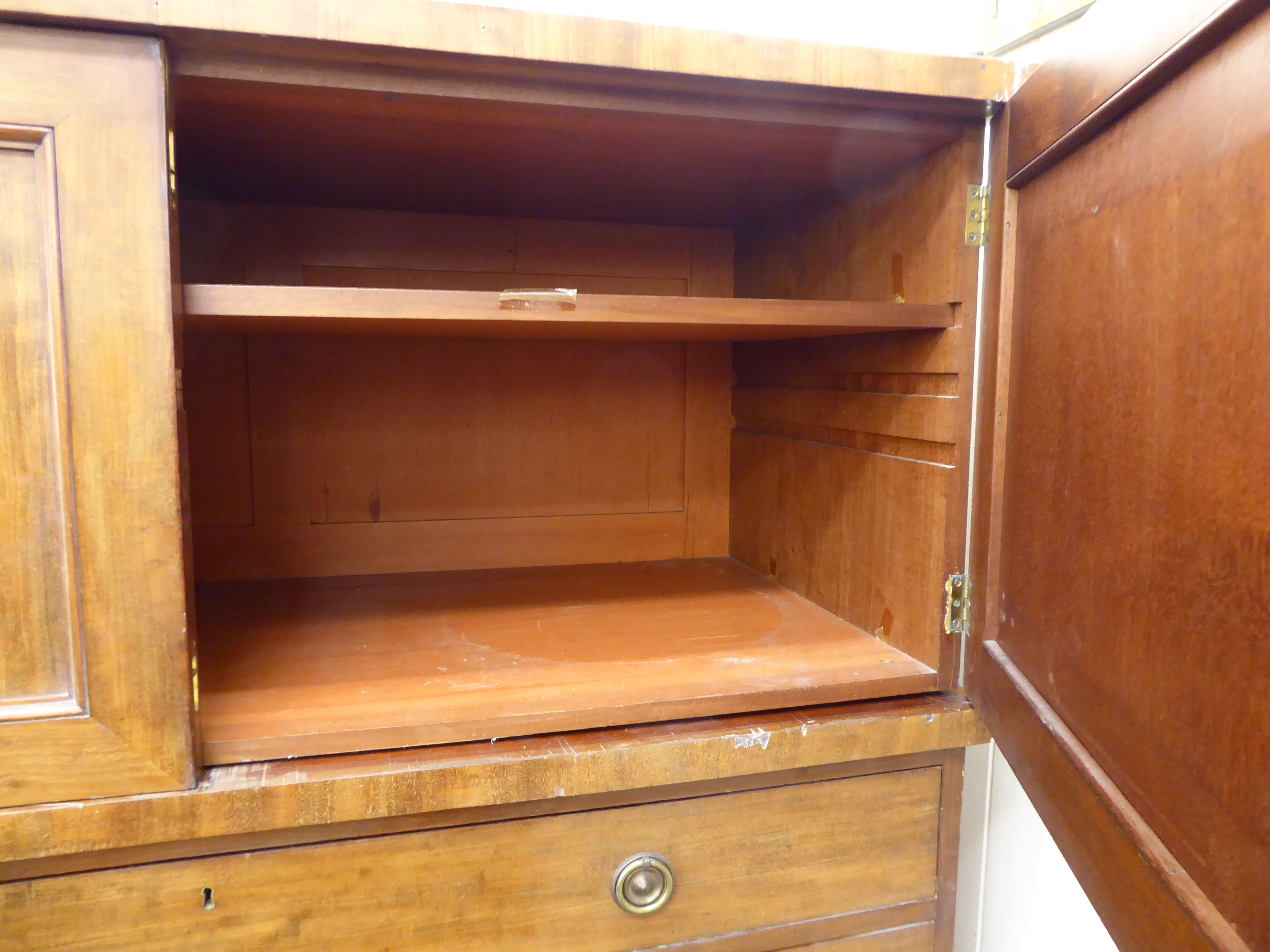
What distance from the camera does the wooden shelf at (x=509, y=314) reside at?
650mm

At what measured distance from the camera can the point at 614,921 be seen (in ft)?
2.56

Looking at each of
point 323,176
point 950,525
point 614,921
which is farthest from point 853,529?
point 323,176

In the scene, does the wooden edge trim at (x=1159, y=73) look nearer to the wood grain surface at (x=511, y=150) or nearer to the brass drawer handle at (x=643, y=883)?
the wood grain surface at (x=511, y=150)

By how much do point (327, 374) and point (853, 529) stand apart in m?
0.81

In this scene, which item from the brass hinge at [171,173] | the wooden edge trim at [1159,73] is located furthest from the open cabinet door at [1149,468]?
the brass hinge at [171,173]

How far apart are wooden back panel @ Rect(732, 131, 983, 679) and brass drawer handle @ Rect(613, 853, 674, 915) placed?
1.16 feet

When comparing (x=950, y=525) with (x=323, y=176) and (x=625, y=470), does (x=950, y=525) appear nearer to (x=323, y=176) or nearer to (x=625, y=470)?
(x=625, y=470)

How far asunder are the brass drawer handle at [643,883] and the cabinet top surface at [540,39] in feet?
2.35

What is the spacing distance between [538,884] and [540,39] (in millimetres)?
740

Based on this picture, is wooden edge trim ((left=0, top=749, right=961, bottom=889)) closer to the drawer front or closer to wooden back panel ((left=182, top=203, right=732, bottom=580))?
the drawer front

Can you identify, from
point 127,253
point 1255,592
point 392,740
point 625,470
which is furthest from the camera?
point 625,470

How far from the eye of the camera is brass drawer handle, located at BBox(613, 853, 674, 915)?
0.77 m

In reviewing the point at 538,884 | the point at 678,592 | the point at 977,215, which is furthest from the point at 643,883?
the point at 977,215

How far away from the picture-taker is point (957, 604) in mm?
838
